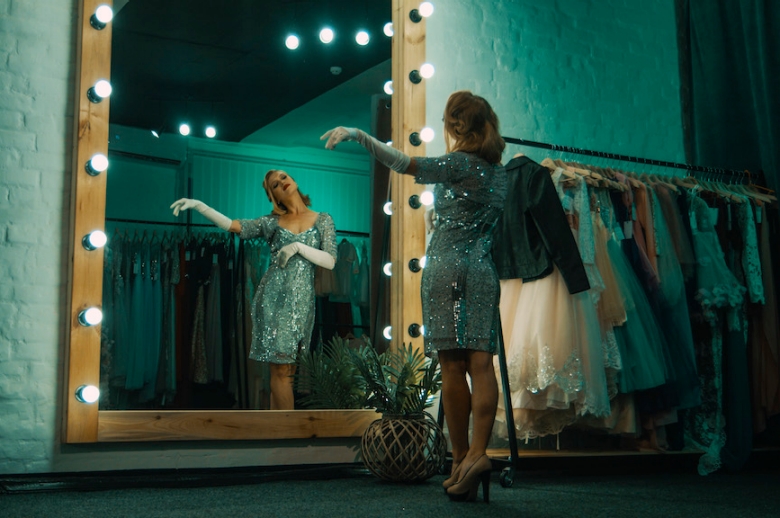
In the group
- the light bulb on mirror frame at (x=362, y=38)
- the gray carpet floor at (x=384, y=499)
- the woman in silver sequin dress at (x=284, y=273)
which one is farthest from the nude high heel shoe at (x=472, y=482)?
the light bulb on mirror frame at (x=362, y=38)

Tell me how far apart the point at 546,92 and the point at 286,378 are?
1.91 meters

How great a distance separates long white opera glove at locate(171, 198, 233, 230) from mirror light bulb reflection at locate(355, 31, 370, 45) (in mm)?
989

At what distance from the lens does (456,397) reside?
247cm

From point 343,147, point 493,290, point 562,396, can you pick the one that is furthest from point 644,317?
point 343,147

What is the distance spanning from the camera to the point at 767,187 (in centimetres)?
400

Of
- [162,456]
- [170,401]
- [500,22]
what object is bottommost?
[162,456]

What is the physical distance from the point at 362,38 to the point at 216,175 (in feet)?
2.99

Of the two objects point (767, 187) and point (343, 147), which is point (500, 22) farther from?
point (767, 187)

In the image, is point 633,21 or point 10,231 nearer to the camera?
point 10,231

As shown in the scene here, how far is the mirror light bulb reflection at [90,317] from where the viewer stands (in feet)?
9.13

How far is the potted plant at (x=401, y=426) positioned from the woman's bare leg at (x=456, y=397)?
10.8 inches

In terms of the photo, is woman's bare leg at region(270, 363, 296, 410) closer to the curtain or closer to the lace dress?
the lace dress

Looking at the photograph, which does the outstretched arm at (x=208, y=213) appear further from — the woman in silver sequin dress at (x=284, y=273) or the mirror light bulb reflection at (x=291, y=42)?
the mirror light bulb reflection at (x=291, y=42)

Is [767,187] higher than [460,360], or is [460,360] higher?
[767,187]
